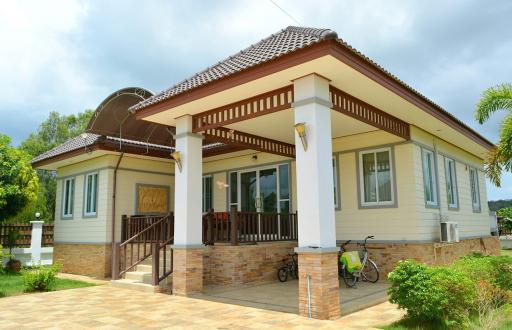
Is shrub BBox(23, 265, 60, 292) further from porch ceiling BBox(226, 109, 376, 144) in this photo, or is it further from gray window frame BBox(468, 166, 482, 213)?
gray window frame BBox(468, 166, 482, 213)

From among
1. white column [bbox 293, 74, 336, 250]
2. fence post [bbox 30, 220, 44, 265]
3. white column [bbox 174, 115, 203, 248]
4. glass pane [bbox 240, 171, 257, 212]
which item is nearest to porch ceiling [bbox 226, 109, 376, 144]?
white column [bbox 174, 115, 203, 248]

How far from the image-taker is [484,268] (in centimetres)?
729

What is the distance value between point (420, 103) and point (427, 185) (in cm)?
293

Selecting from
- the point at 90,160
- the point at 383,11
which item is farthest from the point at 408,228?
the point at 90,160

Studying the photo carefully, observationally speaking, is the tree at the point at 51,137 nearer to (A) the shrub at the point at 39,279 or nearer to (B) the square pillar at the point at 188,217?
(A) the shrub at the point at 39,279

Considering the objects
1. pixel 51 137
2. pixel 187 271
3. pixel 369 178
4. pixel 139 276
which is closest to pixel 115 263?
pixel 139 276

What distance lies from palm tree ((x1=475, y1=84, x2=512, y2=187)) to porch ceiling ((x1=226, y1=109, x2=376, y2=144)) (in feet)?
8.86

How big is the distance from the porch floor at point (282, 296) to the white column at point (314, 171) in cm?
137

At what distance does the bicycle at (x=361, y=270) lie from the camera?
9.38 meters

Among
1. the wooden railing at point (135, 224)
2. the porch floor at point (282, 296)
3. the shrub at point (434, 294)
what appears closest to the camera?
the shrub at point (434, 294)

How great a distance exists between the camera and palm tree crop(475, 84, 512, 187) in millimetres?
9273

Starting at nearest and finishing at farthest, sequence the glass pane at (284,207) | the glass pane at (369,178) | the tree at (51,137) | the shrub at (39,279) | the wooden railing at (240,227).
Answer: the shrub at (39,279), the wooden railing at (240,227), the glass pane at (369,178), the glass pane at (284,207), the tree at (51,137)

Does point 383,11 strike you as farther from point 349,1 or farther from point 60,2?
point 60,2

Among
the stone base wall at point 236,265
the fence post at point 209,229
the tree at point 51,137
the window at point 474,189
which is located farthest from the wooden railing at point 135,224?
the tree at point 51,137
